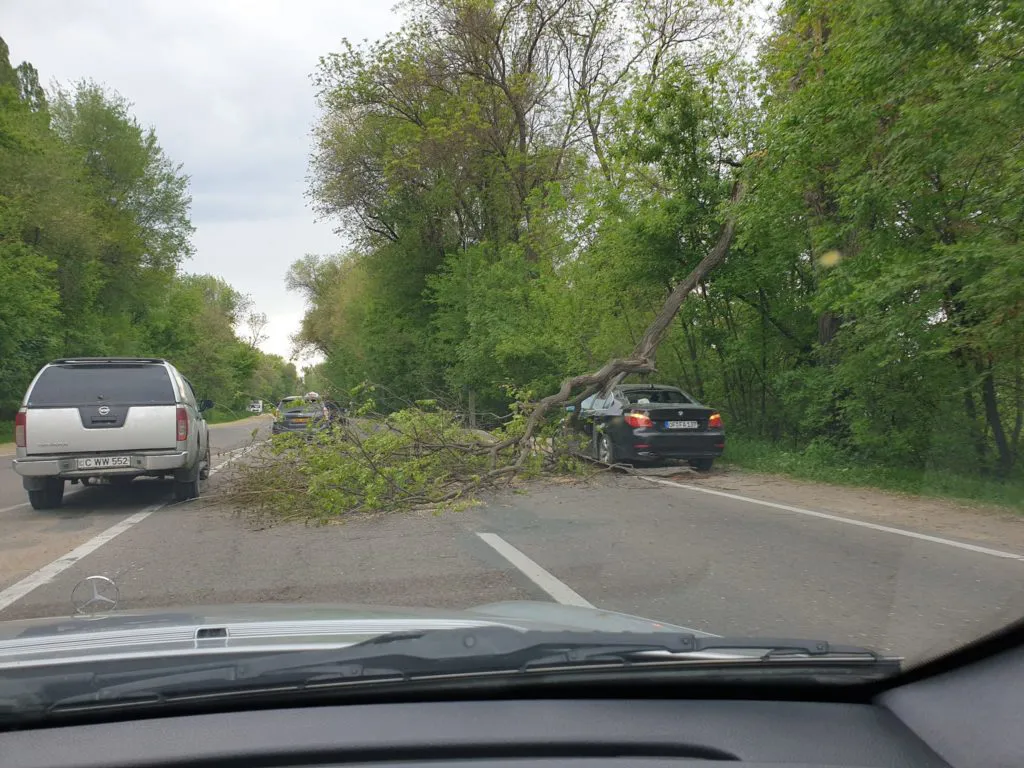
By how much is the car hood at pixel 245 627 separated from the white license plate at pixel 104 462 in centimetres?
764

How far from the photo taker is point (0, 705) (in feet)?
7.07

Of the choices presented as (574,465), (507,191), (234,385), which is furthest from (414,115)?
(234,385)

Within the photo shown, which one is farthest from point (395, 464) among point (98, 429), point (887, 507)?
point (887, 507)

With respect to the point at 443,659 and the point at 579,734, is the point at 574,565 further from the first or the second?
the point at 579,734

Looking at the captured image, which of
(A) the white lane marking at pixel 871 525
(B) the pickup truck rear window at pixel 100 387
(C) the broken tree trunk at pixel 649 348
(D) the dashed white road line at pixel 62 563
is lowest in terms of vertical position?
(D) the dashed white road line at pixel 62 563

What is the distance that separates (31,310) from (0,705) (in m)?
34.5

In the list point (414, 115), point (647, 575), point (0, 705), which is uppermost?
point (414, 115)

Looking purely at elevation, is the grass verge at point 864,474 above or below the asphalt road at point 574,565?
above

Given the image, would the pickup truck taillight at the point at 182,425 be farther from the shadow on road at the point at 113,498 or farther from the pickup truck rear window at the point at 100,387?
the shadow on road at the point at 113,498

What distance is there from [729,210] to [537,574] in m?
10.5

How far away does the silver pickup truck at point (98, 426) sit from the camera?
10195 mm

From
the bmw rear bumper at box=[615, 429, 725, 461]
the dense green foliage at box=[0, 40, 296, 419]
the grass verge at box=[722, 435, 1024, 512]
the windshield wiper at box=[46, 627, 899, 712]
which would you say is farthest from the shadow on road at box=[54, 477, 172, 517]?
the dense green foliage at box=[0, 40, 296, 419]

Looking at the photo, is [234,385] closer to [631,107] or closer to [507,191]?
[507,191]

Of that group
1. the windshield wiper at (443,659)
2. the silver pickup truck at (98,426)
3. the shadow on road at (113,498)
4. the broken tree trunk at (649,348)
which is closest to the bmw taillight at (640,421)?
the broken tree trunk at (649,348)
